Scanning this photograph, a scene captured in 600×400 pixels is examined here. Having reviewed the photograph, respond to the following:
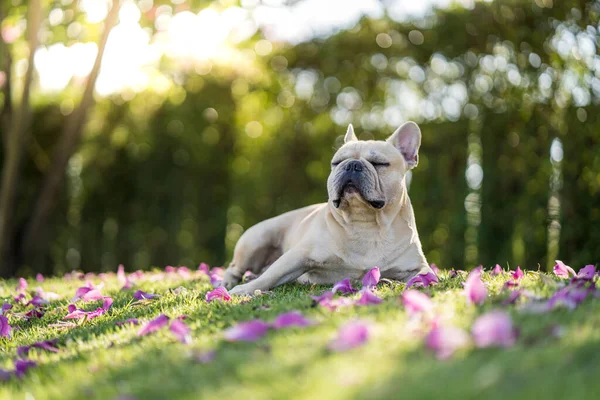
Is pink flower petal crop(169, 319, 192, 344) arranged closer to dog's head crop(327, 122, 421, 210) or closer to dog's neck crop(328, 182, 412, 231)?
dog's head crop(327, 122, 421, 210)

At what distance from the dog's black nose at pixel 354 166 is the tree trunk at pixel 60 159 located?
18.6 ft

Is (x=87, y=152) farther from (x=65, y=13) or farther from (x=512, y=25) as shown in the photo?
(x=512, y=25)

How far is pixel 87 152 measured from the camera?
40.7 feet

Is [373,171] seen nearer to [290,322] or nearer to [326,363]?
[290,322]

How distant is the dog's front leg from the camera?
5.21 meters

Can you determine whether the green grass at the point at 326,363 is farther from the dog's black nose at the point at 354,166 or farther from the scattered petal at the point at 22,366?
the dog's black nose at the point at 354,166

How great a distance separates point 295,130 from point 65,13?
3.79 m

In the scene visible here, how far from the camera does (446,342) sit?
2.43m

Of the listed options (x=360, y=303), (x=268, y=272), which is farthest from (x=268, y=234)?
(x=360, y=303)

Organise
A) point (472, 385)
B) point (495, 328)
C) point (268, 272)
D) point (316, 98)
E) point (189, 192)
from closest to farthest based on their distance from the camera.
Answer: point (472, 385), point (495, 328), point (268, 272), point (316, 98), point (189, 192)

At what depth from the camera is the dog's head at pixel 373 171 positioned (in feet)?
16.9

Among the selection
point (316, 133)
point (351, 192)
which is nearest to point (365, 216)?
point (351, 192)

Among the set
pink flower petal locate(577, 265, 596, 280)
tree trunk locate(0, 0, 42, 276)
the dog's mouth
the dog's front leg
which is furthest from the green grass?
tree trunk locate(0, 0, 42, 276)

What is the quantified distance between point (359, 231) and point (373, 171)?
0.48 metres
